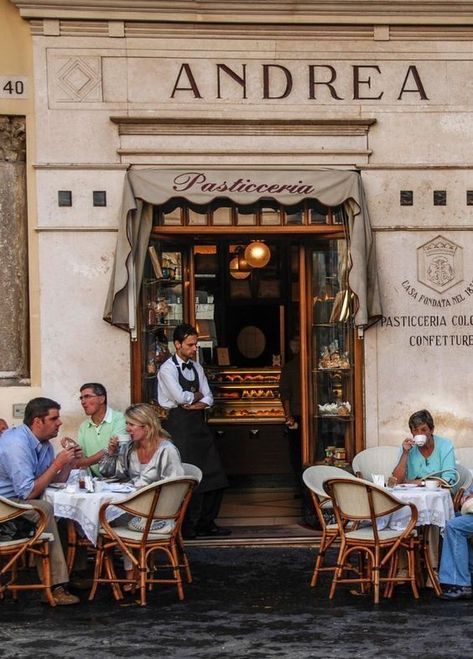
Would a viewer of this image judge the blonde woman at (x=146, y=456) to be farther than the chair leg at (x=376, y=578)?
Yes

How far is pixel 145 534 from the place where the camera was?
893cm

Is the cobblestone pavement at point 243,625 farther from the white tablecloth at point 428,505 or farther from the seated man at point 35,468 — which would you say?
→ the white tablecloth at point 428,505

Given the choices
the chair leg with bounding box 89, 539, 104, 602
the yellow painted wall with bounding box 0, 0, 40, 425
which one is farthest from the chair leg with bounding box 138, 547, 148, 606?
the yellow painted wall with bounding box 0, 0, 40, 425

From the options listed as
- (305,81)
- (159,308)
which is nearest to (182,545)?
(159,308)

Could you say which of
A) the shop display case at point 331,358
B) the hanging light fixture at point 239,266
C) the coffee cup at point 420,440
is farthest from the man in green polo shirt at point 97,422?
the hanging light fixture at point 239,266

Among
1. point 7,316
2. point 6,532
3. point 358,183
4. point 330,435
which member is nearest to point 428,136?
point 358,183

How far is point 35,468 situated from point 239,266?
7.20 metres

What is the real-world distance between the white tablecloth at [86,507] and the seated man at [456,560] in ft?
7.37

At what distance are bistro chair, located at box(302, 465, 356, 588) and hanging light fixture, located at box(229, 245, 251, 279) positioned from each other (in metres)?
6.01

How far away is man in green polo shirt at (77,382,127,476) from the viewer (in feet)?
33.8

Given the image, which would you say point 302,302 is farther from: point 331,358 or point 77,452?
point 77,452

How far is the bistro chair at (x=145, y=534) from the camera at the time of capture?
8891 millimetres

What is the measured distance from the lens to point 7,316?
11367mm

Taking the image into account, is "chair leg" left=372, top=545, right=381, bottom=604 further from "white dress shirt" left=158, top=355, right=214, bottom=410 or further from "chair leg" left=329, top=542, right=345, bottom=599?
"white dress shirt" left=158, top=355, right=214, bottom=410
